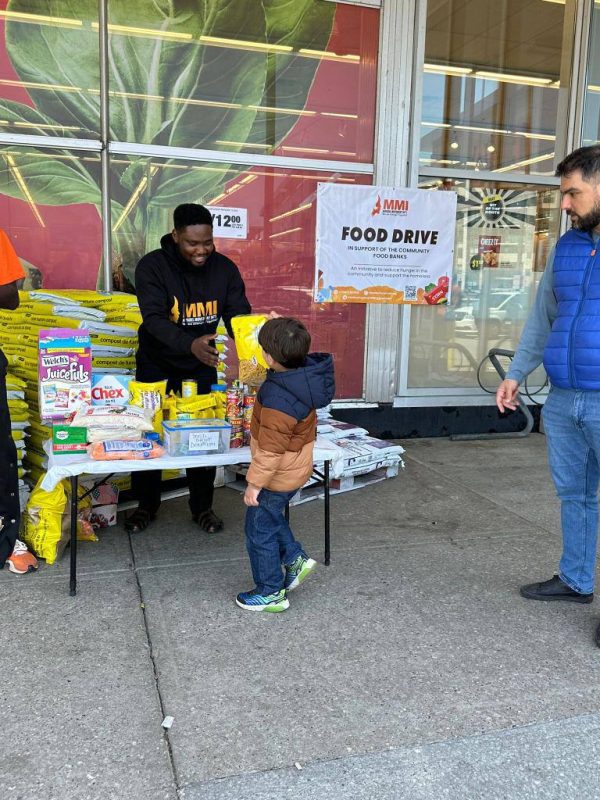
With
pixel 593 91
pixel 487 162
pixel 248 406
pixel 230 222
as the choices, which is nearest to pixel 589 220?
pixel 248 406

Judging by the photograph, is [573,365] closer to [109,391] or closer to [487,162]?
[109,391]

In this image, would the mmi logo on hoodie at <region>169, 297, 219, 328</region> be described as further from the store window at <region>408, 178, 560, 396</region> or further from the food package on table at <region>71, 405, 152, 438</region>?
the store window at <region>408, 178, 560, 396</region>

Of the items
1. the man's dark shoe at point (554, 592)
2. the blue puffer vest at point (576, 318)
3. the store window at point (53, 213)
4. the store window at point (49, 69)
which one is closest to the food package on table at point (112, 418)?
the blue puffer vest at point (576, 318)

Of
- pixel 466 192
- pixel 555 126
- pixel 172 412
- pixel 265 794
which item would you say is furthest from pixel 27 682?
pixel 555 126

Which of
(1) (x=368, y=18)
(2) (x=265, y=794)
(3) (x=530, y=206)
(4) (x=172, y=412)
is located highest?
(1) (x=368, y=18)

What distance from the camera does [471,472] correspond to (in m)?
5.55

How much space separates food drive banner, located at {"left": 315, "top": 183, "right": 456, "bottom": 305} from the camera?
618cm

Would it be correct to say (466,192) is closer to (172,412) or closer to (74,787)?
(172,412)

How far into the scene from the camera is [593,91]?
7070 millimetres

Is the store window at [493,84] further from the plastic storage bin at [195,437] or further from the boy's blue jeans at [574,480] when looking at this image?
the plastic storage bin at [195,437]

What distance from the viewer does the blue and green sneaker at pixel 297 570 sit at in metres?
3.12

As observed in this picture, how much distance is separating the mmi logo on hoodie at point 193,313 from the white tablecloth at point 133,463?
874 millimetres

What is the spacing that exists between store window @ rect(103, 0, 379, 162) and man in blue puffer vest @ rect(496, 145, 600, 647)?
369 centimetres

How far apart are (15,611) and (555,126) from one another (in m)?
6.78
